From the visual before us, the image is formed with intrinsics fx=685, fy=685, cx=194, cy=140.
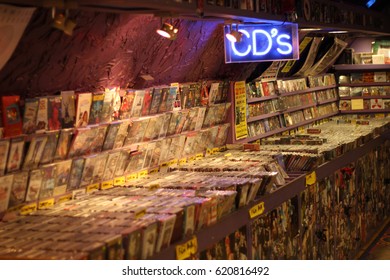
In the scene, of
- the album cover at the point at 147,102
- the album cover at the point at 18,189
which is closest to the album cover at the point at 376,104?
the album cover at the point at 147,102

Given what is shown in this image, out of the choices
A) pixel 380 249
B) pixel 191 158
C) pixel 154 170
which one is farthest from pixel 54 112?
pixel 380 249

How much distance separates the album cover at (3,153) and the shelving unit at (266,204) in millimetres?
1058

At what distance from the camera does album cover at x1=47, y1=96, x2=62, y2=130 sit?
4.35m

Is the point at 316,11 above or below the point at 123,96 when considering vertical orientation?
above

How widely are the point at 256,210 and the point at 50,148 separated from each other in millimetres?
1543

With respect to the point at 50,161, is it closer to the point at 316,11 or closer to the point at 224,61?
the point at 224,61

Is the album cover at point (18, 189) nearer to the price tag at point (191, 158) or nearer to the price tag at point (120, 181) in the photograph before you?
the price tag at point (120, 181)

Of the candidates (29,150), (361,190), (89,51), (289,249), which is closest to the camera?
(29,150)

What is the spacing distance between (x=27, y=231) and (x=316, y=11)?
470cm

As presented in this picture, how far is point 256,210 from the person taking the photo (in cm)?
493

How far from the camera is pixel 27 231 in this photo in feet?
12.1

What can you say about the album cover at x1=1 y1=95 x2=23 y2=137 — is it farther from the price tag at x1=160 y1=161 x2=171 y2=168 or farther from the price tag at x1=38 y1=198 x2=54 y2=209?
the price tag at x1=160 y1=161 x2=171 y2=168

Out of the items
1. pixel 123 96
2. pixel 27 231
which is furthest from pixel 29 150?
pixel 123 96

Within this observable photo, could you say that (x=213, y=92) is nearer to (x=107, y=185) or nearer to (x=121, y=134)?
(x=121, y=134)
